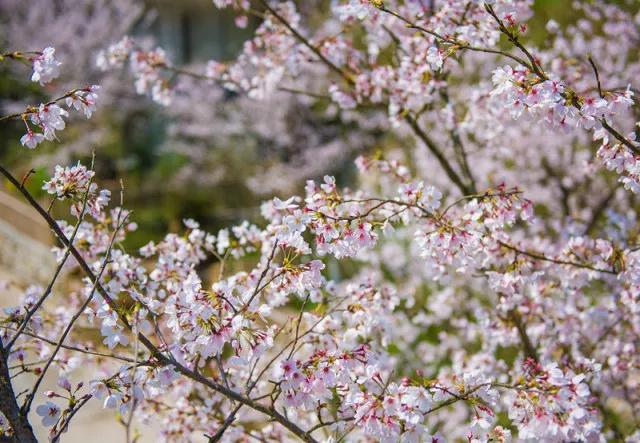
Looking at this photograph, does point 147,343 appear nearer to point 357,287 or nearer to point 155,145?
point 357,287

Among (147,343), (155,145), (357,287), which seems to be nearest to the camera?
(147,343)

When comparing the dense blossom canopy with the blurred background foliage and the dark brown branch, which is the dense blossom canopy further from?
the blurred background foliage

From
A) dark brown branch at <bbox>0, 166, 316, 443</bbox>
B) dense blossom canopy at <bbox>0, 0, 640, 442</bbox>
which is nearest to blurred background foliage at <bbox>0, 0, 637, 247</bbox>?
dense blossom canopy at <bbox>0, 0, 640, 442</bbox>

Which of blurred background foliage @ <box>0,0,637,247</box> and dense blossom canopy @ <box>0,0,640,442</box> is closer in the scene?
dense blossom canopy @ <box>0,0,640,442</box>

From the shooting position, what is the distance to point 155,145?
49.2 feet

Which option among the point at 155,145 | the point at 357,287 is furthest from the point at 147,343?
the point at 155,145

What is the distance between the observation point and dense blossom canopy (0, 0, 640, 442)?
185 centimetres

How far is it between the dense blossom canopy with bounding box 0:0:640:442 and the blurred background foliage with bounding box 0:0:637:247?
6.47 metres

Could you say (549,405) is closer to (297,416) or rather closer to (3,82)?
(297,416)

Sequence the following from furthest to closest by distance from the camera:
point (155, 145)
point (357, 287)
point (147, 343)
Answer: point (155, 145) → point (357, 287) → point (147, 343)

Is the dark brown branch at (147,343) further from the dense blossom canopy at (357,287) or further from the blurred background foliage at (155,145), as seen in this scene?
the blurred background foliage at (155,145)

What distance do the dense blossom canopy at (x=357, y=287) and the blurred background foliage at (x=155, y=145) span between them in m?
6.47

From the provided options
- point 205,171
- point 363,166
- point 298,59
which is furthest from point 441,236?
point 205,171

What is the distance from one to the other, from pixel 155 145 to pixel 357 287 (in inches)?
522
